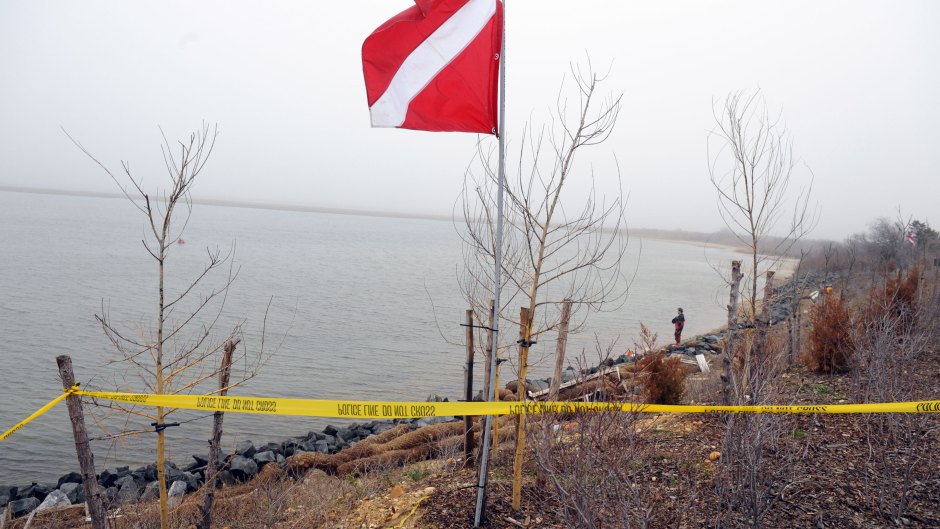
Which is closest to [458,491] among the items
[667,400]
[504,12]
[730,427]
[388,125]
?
[730,427]

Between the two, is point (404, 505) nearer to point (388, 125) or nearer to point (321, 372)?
point (388, 125)

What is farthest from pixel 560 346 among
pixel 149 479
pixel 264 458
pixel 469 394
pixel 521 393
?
pixel 149 479

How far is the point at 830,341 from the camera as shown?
11.2 meters

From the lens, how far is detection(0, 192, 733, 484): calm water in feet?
45.1

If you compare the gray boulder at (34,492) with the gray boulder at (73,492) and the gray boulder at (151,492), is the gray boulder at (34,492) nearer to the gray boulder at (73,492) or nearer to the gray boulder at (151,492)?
the gray boulder at (73,492)

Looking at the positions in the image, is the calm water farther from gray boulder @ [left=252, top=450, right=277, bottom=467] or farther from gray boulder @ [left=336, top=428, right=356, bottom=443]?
gray boulder @ [left=252, top=450, right=277, bottom=467]

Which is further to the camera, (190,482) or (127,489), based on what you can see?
(190,482)

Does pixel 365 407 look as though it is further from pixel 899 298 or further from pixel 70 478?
pixel 899 298

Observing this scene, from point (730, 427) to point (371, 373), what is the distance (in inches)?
632

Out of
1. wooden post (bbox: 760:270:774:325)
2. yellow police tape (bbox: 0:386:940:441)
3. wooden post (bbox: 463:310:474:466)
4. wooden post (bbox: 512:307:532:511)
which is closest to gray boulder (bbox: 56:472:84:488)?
yellow police tape (bbox: 0:386:940:441)

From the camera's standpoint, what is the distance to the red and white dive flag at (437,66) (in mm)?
5051

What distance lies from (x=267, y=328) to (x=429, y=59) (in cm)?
2164

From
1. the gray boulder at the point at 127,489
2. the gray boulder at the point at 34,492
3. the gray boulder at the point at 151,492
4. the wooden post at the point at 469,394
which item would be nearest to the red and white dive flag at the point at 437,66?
the wooden post at the point at 469,394

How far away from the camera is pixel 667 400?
34.9 ft
